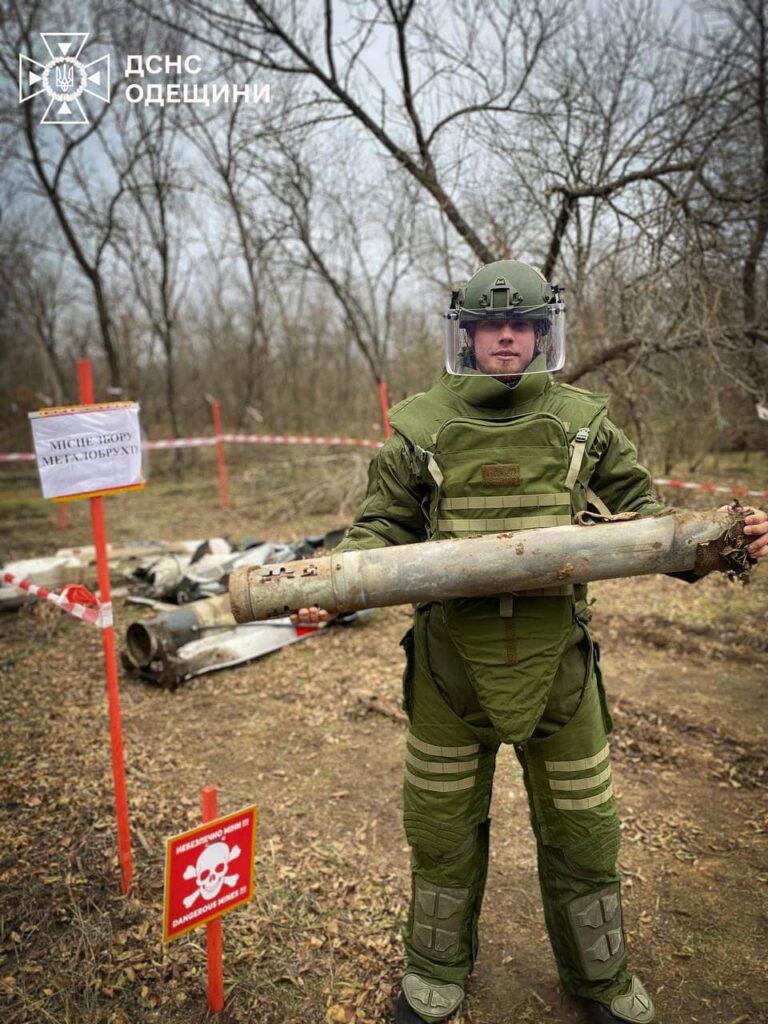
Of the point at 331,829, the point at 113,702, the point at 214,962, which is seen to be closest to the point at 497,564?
the point at 214,962

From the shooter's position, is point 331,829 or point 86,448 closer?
point 86,448

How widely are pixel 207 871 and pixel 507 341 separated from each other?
6.43ft

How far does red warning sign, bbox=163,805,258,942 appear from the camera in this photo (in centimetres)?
205

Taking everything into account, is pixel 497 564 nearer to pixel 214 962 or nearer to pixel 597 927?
pixel 597 927

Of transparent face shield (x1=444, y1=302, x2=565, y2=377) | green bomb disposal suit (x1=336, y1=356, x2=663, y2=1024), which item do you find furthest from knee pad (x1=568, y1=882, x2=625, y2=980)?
transparent face shield (x1=444, y1=302, x2=565, y2=377)

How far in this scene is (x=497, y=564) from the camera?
1965 millimetres

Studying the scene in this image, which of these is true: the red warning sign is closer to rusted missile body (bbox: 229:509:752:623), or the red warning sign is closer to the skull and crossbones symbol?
the skull and crossbones symbol

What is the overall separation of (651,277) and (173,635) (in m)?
5.00

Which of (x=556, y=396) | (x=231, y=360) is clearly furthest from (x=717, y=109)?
(x=231, y=360)

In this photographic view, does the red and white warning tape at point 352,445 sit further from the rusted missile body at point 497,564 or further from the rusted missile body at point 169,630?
the rusted missile body at point 497,564

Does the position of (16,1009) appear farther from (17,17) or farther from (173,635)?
(17,17)

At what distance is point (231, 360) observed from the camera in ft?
83.1

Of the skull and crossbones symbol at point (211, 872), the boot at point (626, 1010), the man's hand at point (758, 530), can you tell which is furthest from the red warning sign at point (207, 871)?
the man's hand at point (758, 530)

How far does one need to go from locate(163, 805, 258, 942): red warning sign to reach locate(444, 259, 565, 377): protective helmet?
1.66 metres
